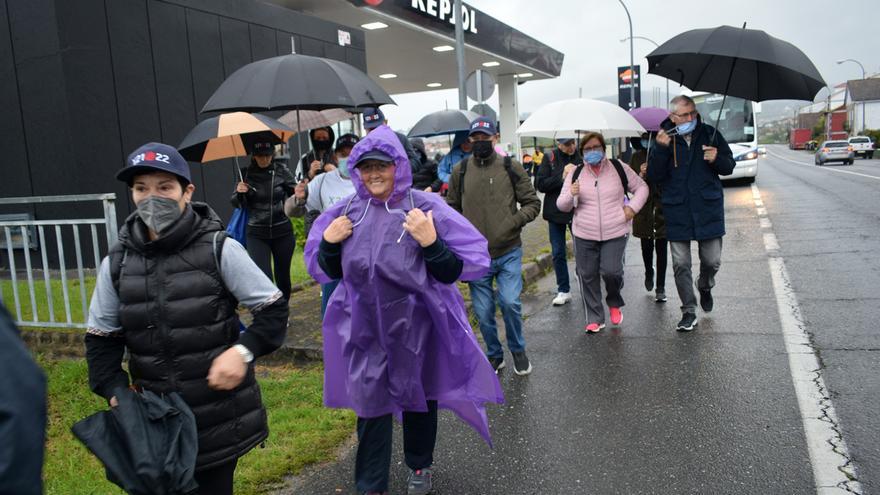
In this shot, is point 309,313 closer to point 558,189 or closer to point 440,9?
point 558,189

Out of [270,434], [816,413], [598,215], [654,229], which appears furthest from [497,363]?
[654,229]

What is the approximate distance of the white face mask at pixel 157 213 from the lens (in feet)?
7.86

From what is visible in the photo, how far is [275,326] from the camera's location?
258 centimetres

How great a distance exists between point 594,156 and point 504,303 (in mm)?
1731

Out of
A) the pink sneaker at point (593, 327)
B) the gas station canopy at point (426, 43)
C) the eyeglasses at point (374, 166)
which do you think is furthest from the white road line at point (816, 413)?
the gas station canopy at point (426, 43)

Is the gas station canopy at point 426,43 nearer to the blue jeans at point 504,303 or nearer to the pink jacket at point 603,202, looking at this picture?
the pink jacket at point 603,202

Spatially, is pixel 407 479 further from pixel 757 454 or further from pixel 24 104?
pixel 24 104

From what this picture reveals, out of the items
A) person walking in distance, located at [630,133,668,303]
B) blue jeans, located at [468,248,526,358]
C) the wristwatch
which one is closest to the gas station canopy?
person walking in distance, located at [630,133,668,303]

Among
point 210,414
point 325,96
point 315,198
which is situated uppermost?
point 325,96

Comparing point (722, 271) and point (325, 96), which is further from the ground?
point (325, 96)

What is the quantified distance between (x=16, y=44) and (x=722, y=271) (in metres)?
9.79

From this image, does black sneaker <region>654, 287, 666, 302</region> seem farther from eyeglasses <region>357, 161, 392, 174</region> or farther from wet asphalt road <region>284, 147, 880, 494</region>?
eyeglasses <region>357, 161, 392, 174</region>

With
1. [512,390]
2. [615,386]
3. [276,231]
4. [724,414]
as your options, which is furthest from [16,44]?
[724,414]

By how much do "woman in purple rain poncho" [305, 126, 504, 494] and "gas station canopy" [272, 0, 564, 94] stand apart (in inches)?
449
